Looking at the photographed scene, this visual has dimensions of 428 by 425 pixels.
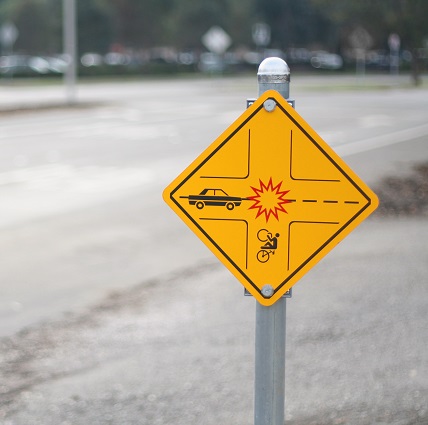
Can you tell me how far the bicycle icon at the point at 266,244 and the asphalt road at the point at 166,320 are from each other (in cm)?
188

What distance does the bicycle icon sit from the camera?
289 cm

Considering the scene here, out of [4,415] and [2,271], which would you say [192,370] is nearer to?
[4,415]

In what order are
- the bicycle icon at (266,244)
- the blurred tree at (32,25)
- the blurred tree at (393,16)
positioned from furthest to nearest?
the blurred tree at (32,25), the blurred tree at (393,16), the bicycle icon at (266,244)

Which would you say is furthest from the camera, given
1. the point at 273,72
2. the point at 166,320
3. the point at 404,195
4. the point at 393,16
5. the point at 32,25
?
the point at 32,25

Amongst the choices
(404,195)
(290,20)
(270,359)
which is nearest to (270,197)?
(270,359)

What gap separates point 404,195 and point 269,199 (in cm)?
912

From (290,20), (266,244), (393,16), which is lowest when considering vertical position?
(290,20)

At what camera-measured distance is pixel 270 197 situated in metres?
2.84

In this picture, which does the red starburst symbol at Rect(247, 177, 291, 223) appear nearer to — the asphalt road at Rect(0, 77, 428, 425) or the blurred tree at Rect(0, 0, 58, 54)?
the asphalt road at Rect(0, 77, 428, 425)

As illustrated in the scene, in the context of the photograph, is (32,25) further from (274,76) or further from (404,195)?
(274,76)

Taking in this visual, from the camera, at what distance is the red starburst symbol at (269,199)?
9.28ft

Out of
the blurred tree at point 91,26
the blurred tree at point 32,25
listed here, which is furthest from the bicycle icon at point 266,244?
the blurred tree at point 91,26

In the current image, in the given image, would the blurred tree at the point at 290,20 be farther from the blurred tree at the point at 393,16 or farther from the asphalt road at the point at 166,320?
the asphalt road at the point at 166,320

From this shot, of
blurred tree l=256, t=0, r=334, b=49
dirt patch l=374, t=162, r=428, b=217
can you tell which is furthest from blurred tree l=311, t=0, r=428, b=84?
dirt patch l=374, t=162, r=428, b=217
